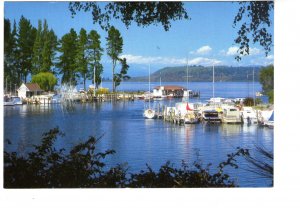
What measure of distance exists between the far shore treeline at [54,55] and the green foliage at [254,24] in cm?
105

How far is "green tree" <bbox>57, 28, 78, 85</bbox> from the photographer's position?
4.65 metres

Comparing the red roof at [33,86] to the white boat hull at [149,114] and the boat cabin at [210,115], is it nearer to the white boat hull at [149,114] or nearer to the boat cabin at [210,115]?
the white boat hull at [149,114]

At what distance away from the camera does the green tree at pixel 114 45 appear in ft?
14.9

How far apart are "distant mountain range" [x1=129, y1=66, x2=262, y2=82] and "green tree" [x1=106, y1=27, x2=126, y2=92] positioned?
24 cm

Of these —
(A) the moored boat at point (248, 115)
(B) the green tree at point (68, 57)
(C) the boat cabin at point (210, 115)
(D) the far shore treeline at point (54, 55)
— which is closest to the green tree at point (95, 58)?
(D) the far shore treeline at point (54, 55)

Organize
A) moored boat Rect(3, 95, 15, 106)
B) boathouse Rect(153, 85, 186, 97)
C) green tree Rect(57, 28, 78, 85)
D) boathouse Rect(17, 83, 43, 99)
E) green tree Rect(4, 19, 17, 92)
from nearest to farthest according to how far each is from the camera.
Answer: green tree Rect(4, 19, 17, 92)
moored boat Rect(3, 95, 15, 106)
boathouse Rect(17, 83, 43, 99)
green tree Rect(57, 28, 78, 85)
boathouse Rect(153, 85, 186, 97)

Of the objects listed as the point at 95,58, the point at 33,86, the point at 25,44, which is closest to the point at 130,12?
the point at 95,58

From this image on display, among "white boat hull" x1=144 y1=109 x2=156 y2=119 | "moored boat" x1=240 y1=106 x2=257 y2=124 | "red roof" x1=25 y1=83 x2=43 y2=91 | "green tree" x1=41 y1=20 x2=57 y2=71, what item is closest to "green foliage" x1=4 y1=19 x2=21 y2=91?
"red roof" x1=25 y1=83 x2=43 y2=91

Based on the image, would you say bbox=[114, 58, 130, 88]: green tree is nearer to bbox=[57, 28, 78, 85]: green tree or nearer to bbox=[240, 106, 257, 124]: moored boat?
bbox=[57, 28, 78, 85]: green tree

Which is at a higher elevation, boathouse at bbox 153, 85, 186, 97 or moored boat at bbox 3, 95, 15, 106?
boathouse at bbox 153, 85, 186, 97

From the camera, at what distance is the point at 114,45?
4.61 m

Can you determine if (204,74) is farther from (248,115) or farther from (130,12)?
(130,12)
